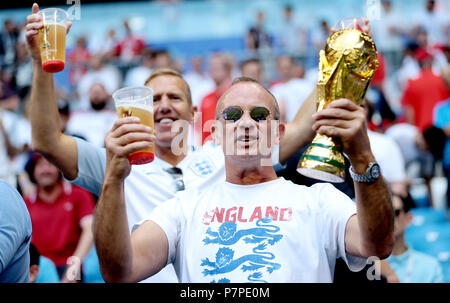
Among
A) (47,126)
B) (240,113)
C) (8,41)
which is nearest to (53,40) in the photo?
(47,126)

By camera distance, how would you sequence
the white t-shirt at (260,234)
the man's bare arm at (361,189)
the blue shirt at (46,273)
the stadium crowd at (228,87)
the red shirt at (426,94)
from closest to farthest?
the man's bare arm at (361,189) → the white t-shirt at (260,234) → the blue shirt at (46,273) → the stadium crowd at (228,87) → the red shirt at (426,94)

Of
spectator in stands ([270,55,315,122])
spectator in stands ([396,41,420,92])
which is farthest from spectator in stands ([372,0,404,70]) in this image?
spectator in stands ([270,55,315,122])

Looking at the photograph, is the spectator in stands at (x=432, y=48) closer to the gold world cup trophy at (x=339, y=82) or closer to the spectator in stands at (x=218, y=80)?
the spectator in stands at (x=218, y=80)

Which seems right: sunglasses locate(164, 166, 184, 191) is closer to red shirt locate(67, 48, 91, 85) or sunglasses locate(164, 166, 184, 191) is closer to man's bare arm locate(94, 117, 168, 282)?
man's bare arm locate(94, 117, 168, 282)

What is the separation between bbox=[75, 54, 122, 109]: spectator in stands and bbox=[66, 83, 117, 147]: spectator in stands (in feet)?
10.1

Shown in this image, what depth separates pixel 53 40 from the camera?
7.79 ft

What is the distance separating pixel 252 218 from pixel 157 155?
1.14m

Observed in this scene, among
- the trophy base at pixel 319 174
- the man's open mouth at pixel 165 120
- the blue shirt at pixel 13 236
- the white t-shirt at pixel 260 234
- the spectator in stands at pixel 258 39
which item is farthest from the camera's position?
the spectator in stands at pixel 258 39

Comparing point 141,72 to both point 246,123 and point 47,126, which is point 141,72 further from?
point 246,123

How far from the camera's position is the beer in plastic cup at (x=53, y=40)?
2346 millimetres

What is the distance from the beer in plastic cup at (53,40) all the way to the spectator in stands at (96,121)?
425 cm

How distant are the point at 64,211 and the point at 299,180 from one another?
88.0 inches

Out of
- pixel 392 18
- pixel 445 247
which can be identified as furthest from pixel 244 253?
pixel 392 18

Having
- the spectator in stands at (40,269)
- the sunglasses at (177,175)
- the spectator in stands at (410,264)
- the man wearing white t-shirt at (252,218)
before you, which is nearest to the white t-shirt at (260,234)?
the man wearing white t-shirt at (252,218)
